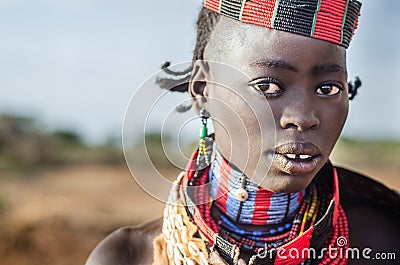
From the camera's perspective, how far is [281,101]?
1.72 metres

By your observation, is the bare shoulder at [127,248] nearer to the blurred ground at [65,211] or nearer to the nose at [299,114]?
the nose at [299,114]

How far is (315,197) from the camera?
2033 mm

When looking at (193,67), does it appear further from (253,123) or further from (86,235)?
(86,235)

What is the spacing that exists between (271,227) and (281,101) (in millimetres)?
450

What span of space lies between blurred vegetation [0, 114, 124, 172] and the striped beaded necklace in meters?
8.35

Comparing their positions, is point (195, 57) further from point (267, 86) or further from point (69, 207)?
point (69, 207)

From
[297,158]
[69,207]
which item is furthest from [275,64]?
[69,207]

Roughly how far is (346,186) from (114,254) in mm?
820

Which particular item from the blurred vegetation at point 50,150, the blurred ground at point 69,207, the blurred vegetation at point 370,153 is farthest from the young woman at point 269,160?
the blurred vegetation at point 370,153

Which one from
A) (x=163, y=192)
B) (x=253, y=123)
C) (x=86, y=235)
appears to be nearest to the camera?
(x=253, y=123)

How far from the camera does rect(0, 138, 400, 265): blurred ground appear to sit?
6.25m

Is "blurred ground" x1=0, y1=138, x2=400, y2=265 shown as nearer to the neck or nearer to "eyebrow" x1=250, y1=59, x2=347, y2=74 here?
the neck

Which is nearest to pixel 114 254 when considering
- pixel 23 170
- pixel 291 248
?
pixel 291 248

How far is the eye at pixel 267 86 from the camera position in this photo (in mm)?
1718
